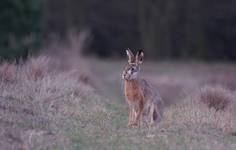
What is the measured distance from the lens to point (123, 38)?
49469mm

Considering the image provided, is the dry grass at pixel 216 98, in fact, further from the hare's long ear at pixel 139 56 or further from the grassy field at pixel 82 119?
the hare's long ear at pixel 139 56

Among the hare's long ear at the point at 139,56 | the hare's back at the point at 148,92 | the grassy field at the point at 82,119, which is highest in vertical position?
the hare's long ear at the point at 139,56

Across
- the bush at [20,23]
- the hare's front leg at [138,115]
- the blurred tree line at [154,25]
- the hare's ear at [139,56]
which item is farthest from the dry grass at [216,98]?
the blurred tree line at [154,25]

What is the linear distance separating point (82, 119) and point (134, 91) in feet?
3.49

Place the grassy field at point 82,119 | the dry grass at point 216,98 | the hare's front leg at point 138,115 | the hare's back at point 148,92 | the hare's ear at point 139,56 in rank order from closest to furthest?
the grassy field at point 82,119, the hare's ear at point 139,56, the hare's front leg at point 138,115, the hare's back at point 148,92, the dry grass at point 216,98

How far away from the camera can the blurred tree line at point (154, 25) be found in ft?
150

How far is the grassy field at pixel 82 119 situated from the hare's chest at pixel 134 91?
543 millimetres

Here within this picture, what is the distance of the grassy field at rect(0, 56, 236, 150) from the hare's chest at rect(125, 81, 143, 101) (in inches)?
21.4

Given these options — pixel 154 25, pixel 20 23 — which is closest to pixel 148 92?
pixel 20 23

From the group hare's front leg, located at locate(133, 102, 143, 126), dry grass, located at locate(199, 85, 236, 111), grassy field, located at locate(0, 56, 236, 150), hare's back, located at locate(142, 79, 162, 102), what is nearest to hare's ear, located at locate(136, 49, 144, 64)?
hare's back, located at locate(142, 79, 162, 102)

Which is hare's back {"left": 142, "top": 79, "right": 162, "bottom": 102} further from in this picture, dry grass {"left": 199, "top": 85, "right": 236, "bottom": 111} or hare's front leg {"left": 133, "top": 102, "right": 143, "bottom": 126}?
dry grass {"left": 199, "top": 85, "right": 236, "bottom": 111}

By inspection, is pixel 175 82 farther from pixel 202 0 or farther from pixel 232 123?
pixel 202 0

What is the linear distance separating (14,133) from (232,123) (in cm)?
406

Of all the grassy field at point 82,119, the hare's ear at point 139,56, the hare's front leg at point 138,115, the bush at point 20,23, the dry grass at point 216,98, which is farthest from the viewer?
the bush at point 20,23
